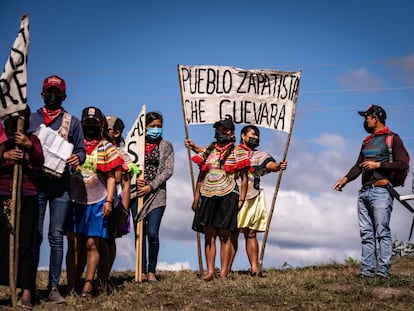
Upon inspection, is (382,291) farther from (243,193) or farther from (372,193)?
(243,193)

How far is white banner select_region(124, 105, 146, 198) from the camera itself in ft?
41.9

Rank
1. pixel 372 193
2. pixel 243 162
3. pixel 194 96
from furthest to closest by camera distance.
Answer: pixel 194 96 → pixel 243 162 → pixel 372 193

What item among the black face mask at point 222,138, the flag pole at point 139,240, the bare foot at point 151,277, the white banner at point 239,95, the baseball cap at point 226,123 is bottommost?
the bare foot at point 151,277

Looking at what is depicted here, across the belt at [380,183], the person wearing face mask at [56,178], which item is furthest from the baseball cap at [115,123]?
the belt at [380,183]

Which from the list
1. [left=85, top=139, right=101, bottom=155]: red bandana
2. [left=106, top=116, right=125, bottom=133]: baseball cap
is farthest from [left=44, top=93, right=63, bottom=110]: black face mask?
[left=106, top=116, right=125, bottom=133]: baseball cap

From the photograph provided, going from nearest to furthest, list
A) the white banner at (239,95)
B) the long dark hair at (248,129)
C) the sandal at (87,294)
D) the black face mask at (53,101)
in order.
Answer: the black face mask at (53,101) < the sandal at (87,294) < the long dark hair at (248,129) < the white banner at (239,95)

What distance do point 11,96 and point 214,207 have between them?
426 cm

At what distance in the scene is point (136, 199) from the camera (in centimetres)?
1281

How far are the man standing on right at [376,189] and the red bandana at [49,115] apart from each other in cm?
446

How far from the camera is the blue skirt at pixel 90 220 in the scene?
10852 millimetres

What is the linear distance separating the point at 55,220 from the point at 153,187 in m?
2.49

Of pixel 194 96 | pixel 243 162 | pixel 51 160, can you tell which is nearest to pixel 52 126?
pixel 51 160

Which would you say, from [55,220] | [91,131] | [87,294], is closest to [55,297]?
[87,294]

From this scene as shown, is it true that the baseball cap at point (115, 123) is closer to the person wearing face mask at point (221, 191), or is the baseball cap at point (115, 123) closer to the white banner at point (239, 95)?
the person wearing face mask at point (221, 191)
